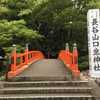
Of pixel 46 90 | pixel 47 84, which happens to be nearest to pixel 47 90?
pixel 46 90

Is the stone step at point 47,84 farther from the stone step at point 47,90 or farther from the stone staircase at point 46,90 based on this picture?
the stone step at point 47,90

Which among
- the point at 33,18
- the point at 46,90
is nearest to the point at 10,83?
the point at 46,90

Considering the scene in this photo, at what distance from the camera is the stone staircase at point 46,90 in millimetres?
9875

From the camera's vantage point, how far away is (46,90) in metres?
10.6

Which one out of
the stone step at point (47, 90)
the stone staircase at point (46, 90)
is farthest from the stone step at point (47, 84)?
the stone step at point (47, 90)

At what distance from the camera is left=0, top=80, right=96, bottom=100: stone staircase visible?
389 inches

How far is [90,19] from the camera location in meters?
10.4

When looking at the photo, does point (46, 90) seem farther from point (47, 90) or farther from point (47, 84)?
point (47, 84)

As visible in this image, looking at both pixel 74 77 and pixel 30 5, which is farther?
pixel 30 5

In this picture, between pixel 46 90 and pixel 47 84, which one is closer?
pixel 46 90

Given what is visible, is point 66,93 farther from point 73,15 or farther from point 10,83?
point 73,15

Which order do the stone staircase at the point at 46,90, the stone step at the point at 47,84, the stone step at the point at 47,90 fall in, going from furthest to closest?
the stone step at the point at 47,84, the stone step at the point at 47,90, the stone staircase at the point at 46,90

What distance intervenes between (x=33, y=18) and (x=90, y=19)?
1950 centimetres

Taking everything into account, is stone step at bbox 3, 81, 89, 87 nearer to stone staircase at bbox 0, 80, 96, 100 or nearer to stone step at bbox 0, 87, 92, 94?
stone staircase at bbox 0, 80, 96, 100
